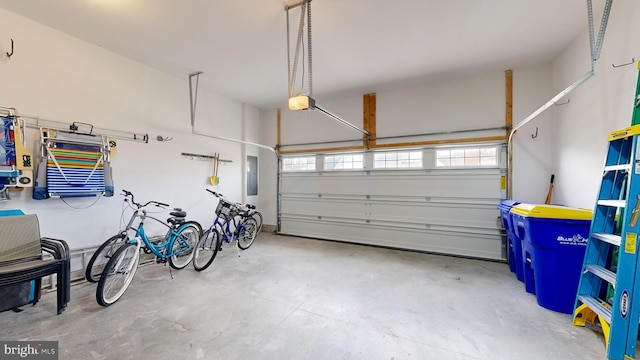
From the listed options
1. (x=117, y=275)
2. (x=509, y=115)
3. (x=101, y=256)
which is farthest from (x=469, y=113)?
→ (x=101, y=256)

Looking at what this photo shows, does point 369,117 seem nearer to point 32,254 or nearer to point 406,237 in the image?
point 406,237

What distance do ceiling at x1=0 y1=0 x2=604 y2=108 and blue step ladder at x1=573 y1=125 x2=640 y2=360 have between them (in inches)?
66.5

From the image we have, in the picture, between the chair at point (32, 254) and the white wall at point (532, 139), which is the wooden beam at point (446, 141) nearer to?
the white wall at point (532, 139)

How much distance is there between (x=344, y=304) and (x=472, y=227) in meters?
2.87

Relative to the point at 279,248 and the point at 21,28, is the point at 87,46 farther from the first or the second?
the point at 279,248

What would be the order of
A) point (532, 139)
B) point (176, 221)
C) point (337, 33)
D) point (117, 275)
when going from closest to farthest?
point (117, 275) < point (337, 33) < point (176, 221) < point (532, 139)

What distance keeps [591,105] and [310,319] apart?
12.5 feet

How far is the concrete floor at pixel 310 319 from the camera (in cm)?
192

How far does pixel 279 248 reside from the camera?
15.8 ft

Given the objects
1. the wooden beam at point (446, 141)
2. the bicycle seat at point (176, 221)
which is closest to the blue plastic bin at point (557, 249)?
the wooden beam at point (446, 141)

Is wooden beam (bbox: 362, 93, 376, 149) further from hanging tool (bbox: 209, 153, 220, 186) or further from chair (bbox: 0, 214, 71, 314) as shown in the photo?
chair (bbox: 0, 214, 71, 314)

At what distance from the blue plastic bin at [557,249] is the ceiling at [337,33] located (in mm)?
2100

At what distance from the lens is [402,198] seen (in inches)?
190

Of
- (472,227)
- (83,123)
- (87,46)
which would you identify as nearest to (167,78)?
(87,46)
